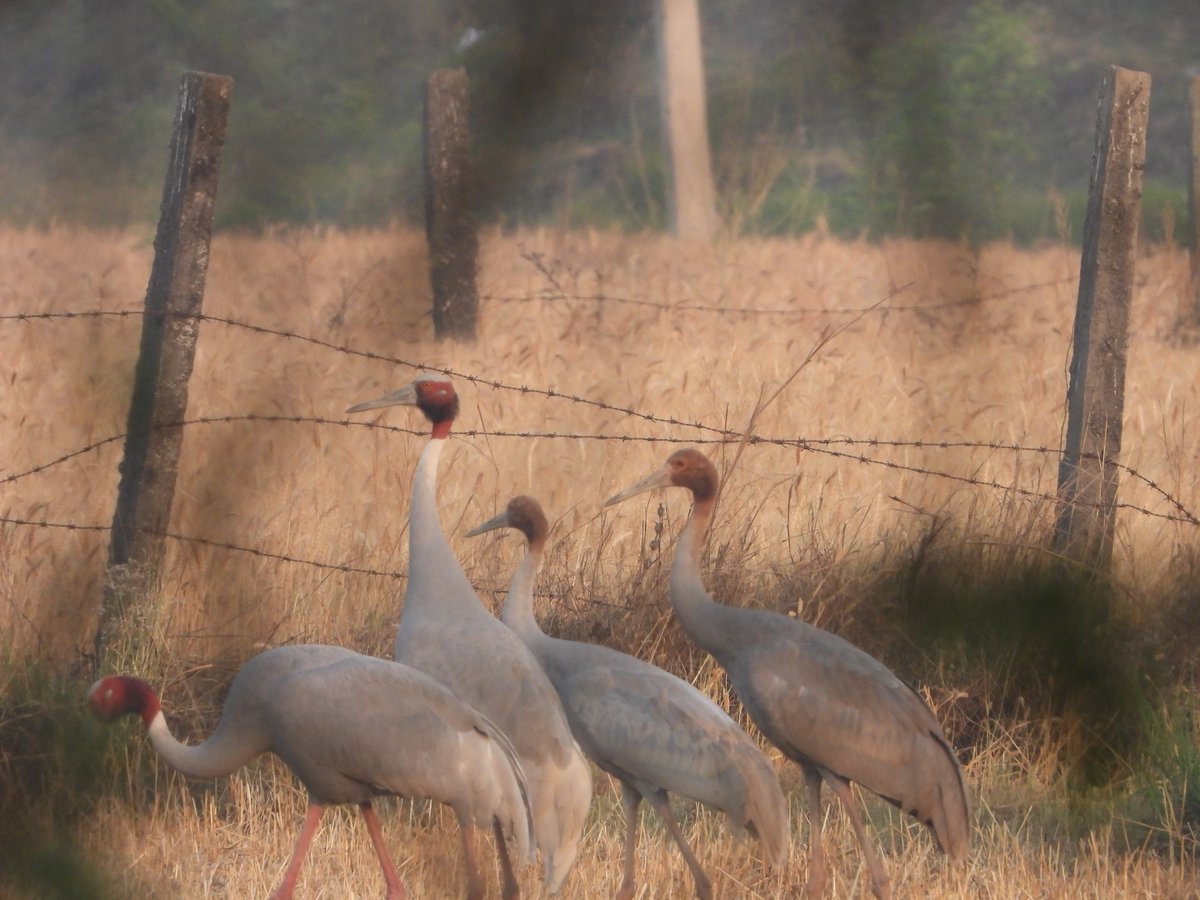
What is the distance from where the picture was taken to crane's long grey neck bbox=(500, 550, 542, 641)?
167 inches

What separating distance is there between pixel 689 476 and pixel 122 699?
67.0 inches

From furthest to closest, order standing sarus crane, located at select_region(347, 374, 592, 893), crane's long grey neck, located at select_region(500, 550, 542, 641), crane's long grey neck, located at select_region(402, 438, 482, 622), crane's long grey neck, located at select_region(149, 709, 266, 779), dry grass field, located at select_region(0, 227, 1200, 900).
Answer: crane's long grey neck, located at select_region(500, 550, 542, 641) → crane's long grey neck, located at select_region(402, 438, 482, 622) → dry grass field, located at select_region(0, 227, 1200, 900) → standing sarus crane, located at select_region(347, 374, 592, 893) → crane's long grey neck, located at select_region(149, 709, 266, 779)

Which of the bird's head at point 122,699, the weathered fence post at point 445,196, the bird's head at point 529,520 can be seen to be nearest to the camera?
the bird's head at point 122,699

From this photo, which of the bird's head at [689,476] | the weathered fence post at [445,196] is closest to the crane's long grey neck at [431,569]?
the bird's head at [689,476]

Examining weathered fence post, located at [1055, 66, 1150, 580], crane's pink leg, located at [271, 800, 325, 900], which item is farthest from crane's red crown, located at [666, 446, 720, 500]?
crane's pink leg, located at [271, 800, 325, 900]

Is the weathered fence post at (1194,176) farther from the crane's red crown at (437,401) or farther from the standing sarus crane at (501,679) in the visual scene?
the standing sarus crane at (501,679)

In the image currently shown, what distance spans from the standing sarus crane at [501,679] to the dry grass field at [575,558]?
0.28m

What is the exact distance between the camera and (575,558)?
17.5ft

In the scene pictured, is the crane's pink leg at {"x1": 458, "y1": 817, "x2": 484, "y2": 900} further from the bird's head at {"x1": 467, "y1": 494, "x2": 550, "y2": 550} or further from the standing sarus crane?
the bird's head at {"x1": 467, "y1": 494, "x2": 550, "y2": 550}

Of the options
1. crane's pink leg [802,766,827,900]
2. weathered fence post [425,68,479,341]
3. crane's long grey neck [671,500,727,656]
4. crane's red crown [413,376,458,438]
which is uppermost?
weathered fence post [425,68,479,341]

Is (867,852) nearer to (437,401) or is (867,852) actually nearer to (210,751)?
(210,751)

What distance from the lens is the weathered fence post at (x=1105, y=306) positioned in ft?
15.7

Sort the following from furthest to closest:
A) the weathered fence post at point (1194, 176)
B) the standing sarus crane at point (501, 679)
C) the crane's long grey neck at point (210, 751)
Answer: the weathered fence post at point (1194, 176)
the standing sarus crane at point (501, 679)
the crane's long grey neck at point (210, 751)

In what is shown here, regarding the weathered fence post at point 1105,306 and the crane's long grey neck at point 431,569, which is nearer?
the crane's long grey neck at point 431,569
